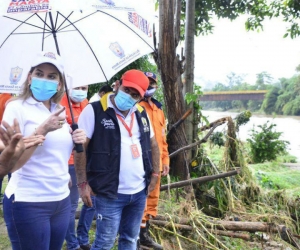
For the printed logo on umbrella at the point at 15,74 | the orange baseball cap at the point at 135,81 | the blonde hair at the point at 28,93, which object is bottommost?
the blonde hair at the point at 28,93

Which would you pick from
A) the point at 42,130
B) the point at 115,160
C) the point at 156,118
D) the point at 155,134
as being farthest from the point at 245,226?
the point at 42,130

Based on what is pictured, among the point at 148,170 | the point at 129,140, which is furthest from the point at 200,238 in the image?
the point at 129,140

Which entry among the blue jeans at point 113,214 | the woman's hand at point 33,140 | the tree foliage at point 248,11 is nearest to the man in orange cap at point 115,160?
the blue jeans at point 113,214

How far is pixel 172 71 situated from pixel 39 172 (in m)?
3.77

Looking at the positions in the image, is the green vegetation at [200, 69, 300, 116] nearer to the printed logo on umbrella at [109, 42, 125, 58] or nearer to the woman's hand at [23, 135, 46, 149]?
the printed logo on umbrella at [109, 42, 125, 58]

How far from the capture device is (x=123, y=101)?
2373 mm

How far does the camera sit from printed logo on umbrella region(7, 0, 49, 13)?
6.54ft

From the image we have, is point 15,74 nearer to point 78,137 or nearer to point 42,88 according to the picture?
point 42,88

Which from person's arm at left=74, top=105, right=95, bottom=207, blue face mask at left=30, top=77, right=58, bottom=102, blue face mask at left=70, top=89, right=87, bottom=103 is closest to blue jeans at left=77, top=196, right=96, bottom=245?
person's arm at left=74, top=105, right=95, bottom=207

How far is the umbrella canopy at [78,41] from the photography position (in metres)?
2.62

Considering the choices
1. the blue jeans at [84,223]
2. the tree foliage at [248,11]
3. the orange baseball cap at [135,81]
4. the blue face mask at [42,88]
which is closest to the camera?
the blue face mask at [42,88]

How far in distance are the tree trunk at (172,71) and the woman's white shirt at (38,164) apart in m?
3.57

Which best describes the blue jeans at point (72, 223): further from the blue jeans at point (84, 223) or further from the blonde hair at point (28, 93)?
the blonde hair at point (28, 93)

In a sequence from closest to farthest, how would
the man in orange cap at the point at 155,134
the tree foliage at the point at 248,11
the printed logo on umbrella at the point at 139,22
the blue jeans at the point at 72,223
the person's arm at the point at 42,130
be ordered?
1. the person's arm at the point at 42,130
2. the printed logo on umbrella at the point at 139,22
3. the blue jeans at the point at 72,223
4. the man in orange cap at the point at 155,134
5. the tree foliage at the point at 248,11
